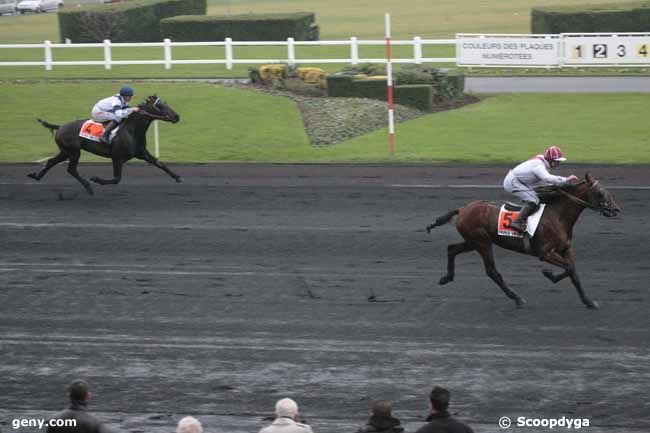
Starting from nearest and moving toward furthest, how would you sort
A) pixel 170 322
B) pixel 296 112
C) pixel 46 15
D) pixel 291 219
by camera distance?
pixel 170 322 → pixel 291 219 → pixel 296 112 → pixel 46 15

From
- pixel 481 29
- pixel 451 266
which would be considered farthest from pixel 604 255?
pixel 481 29

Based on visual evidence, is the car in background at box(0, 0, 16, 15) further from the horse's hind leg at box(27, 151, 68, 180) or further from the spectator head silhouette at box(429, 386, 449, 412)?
the spectator head silhouette at box(429, 386, 449, 412)

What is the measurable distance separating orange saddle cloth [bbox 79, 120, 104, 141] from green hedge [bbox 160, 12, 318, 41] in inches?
837

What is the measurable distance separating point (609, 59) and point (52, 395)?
24105mm

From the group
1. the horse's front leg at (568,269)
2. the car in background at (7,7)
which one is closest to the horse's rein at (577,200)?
the horse's front leg at (568,269)

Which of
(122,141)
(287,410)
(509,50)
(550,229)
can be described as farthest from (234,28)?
(287,410)

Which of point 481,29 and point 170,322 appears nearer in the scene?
point 170,322

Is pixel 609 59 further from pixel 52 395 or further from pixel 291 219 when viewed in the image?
pixel 52 395

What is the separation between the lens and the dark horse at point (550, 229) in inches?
476

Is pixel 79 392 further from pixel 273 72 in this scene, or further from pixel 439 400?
pixel 273 72

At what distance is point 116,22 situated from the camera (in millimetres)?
42438

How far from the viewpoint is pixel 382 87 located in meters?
26.9

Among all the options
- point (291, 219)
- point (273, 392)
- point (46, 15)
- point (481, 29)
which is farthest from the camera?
point (46, 15)

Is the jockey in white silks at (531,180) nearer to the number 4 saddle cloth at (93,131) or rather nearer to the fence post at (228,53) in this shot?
the number 4 saddle cloth at (93,131)
